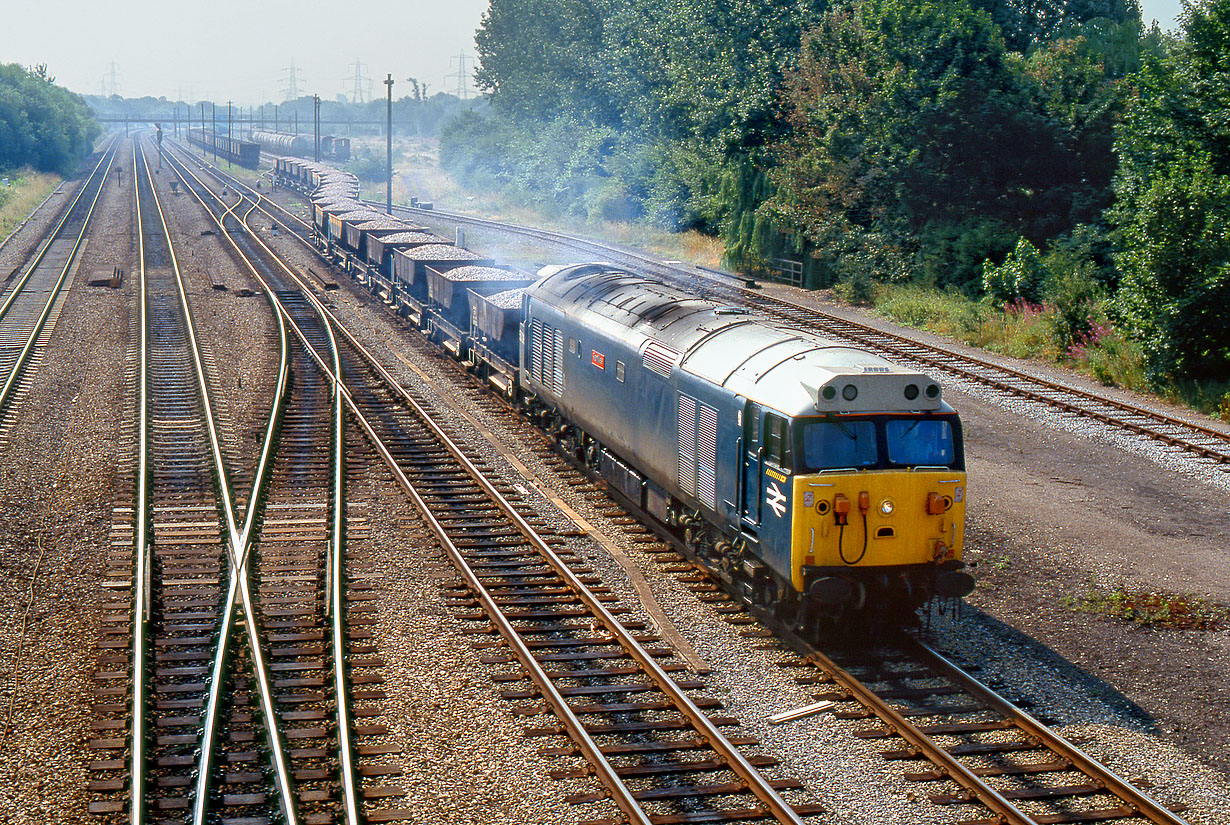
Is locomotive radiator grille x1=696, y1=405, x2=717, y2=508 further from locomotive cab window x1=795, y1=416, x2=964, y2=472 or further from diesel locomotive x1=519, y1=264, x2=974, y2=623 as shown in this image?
locomotive cab window x1=795, y1=416, x2=964, y2=472

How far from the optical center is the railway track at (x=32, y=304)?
914 inches

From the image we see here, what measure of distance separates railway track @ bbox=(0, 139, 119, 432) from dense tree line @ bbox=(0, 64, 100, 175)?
1579 inches

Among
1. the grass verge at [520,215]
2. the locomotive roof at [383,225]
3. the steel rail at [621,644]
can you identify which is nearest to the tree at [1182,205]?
the steel rail at [621,644]

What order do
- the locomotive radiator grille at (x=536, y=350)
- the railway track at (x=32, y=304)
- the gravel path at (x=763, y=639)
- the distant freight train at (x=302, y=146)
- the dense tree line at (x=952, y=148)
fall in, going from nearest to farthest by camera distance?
the gravel path at (x=763, y=639), the locomotive radiator grille at (x=536, y=350), the dense tree line at (x=952, y=148), the railway track at (x=32, y=304), the distant freight train at (x=302, y=146)

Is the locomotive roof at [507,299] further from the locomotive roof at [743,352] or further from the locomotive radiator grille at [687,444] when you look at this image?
the locomotive radiator grille at [687,444]

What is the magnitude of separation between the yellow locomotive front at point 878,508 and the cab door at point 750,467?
74cm

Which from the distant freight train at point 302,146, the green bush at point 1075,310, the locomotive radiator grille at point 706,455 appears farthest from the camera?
the distant freight train at point 302,146

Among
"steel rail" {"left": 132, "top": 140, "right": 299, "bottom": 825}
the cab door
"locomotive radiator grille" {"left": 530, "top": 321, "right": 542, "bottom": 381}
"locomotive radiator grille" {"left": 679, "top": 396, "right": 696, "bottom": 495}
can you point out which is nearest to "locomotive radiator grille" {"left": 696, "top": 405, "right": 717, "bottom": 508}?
"locomotive radiator grille" {"left": 679, "top": 396, "right": 696, "bottom": 495}

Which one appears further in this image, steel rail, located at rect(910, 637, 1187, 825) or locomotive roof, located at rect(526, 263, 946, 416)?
locomotive roof, located at rect(526, 263, 946, 416)

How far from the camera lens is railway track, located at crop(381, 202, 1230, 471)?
19.8m

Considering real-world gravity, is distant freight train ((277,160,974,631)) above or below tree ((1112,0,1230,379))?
below

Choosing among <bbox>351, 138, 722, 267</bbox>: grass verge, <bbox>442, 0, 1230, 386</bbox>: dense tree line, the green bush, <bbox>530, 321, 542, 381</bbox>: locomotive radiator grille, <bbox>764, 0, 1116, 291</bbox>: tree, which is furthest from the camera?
<bbox>351, 138, 722, 267</bbox>: grass verge

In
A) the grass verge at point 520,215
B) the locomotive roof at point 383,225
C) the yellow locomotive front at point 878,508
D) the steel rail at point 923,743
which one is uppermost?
the grass verge at point 520,215

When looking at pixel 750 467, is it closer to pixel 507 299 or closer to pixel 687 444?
pixel 687 444
